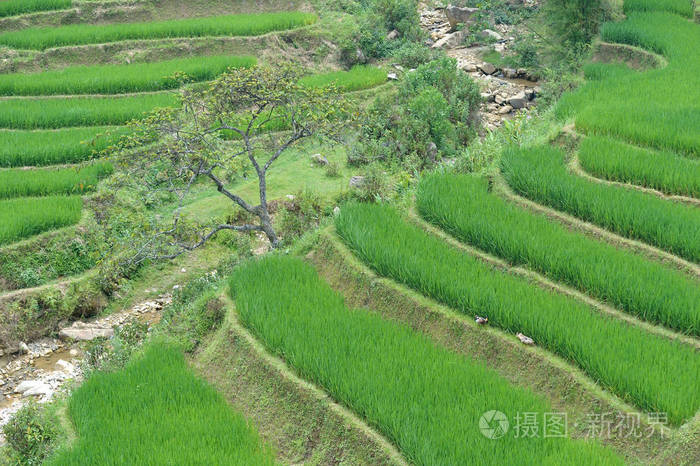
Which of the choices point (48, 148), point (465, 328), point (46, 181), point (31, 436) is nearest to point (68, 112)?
point (48, 148)

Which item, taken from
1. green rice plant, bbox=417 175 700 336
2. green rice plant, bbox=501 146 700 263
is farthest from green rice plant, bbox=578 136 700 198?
green rice plant, bbox=417 175 700 336

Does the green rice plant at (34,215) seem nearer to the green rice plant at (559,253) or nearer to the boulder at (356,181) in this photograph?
the boulder at (356,181)

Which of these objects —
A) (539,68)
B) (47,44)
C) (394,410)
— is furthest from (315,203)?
(47,44)

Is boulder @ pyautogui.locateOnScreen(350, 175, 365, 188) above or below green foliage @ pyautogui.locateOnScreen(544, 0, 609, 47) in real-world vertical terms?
below

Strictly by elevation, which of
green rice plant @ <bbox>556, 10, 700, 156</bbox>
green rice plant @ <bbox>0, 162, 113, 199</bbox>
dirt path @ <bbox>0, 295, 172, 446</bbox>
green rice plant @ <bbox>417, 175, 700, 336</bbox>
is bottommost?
dirt path @ <bbox>0, 295, 172, 446</bbox>

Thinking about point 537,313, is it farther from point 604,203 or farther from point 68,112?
point 68,112

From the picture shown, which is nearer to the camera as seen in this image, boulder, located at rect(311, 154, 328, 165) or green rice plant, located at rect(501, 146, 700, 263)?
green rice plant, located at rect(501, 146, 700, 263)

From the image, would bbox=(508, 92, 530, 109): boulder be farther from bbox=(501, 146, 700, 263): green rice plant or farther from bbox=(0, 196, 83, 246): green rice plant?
bbox=(0, 196, 83, 246): green rice plant
